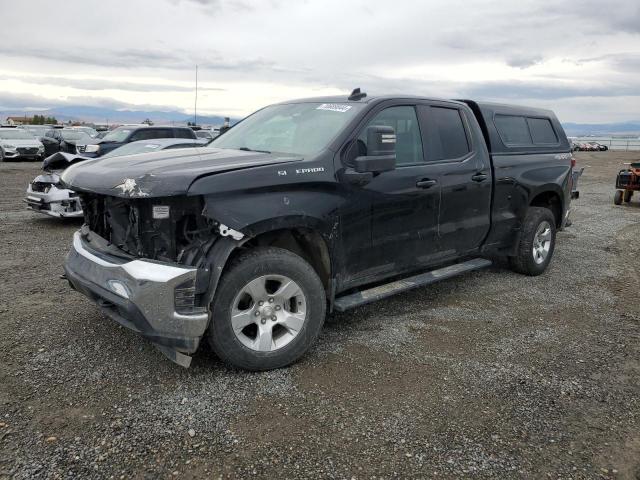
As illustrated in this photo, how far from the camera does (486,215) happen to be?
5242 millimetres

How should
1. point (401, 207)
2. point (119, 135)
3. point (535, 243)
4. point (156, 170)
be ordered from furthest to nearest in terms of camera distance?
point (119, 135), point (535, 243), point (401, 207), point (156, 170)

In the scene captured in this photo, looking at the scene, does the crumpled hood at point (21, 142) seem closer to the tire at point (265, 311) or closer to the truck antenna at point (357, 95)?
the truck antenna at point (357, 95)

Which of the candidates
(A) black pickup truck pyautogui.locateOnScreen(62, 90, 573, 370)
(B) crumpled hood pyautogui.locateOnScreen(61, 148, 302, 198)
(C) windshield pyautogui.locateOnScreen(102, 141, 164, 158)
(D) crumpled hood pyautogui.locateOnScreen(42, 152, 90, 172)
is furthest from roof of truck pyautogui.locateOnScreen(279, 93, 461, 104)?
(D) crumpled hood pyautogui.locateOnScreen(42, 152, 90, 172)

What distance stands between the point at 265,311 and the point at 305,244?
65cm

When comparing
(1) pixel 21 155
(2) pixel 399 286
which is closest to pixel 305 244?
(2) pixel 399 286

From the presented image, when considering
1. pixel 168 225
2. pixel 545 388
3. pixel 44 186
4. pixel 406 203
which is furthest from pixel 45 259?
pixel 545 388

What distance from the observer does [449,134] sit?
4.87 metres

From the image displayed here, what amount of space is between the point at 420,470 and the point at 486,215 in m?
3.17

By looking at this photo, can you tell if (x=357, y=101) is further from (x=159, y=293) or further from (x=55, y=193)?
(x=55, y=193)

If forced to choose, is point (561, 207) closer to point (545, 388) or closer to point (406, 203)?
point (406, 203)

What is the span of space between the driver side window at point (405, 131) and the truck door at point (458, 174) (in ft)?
0.36

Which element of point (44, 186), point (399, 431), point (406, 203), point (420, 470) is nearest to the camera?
point (420, 470)

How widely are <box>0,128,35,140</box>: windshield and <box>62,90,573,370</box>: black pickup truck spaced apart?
22335mm

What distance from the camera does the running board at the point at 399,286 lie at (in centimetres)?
405
